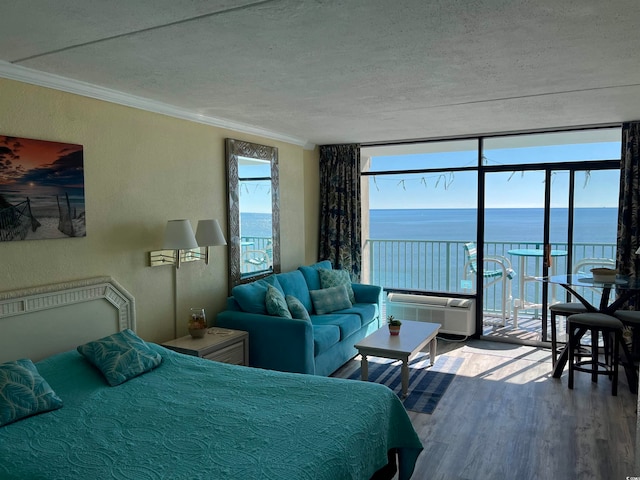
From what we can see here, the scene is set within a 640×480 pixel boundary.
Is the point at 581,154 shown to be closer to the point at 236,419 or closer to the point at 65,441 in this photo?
the point at 236,419

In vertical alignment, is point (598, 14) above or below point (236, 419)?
above

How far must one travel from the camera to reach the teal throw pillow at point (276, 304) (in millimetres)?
4348

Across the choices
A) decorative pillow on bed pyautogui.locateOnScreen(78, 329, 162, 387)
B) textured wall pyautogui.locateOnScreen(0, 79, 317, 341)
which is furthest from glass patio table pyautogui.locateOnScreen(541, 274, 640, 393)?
decorative pillow on bed pyautogui.locateOnScreen(78, 329, 162, 387)

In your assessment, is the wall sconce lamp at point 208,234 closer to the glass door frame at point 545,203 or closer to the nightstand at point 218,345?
the nightstand at point 218,345

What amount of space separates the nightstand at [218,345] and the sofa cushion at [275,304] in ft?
1.06

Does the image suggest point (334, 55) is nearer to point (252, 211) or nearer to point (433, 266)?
point (252, 211)

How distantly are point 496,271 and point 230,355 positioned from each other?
3.67 metres

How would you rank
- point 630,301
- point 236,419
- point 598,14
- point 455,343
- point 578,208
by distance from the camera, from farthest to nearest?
point 455,343 → point 578,208 → point 630,301 → point 236,419 → point 598,14

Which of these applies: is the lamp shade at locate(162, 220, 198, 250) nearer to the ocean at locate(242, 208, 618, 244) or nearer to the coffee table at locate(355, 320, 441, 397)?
the ocean at locate(242, 208, 618, 244)

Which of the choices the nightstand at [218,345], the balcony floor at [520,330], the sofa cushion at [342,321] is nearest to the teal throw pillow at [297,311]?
the sofa cushion at [342,321]

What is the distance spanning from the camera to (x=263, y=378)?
2.91 meters

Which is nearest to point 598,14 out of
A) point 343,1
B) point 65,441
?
point 343,1

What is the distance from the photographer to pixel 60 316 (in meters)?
3.12

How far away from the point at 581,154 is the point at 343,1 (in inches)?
171
